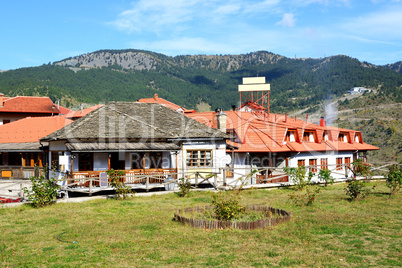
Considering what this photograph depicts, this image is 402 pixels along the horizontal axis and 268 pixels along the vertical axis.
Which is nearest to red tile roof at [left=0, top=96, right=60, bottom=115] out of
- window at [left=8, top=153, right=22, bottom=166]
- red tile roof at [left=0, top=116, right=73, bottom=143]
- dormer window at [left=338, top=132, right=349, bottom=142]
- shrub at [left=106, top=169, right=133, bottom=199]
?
red tile roof at [left=0, top=116, right=73, bottom=143]

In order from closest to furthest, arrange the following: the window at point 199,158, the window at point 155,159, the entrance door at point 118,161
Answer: the entrance door at point 118,161, the window at point 155,159, the window at point 199,158

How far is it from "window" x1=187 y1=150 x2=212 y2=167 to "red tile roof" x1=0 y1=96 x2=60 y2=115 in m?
42.9

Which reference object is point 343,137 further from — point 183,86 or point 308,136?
point 183,86

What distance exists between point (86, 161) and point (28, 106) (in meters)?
44.0

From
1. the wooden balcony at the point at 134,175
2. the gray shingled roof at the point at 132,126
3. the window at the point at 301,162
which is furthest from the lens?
the window at the point at 301,162

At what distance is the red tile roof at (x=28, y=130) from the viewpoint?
3903 centimetres

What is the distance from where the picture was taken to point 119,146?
2386 centimetres

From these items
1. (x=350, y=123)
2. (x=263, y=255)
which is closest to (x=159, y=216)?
(x=263, y=255)

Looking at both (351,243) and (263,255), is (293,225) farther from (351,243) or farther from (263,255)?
(263,255)

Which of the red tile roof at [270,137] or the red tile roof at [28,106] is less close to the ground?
the red tile roof at [28,106]

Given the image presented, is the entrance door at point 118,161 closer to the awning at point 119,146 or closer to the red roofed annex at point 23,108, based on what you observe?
the awning at point 119,146

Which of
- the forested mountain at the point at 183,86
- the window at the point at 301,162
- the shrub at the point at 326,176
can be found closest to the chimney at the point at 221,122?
the window at the point at 301,162

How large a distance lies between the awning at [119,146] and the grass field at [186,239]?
550 cm

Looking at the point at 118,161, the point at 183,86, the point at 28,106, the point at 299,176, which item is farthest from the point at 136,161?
the point at 183,86
